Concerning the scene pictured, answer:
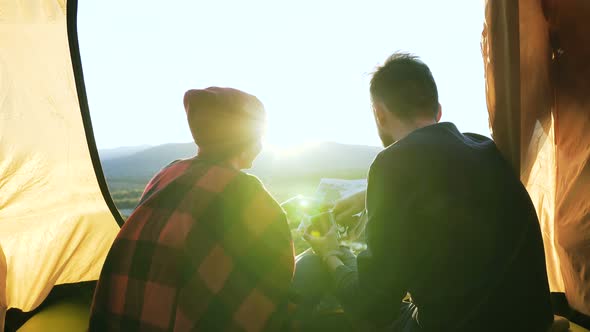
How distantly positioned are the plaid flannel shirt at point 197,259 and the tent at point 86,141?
639 millimetres

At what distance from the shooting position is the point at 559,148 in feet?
3.51

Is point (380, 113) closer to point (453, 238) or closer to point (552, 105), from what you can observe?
point (453, 238)

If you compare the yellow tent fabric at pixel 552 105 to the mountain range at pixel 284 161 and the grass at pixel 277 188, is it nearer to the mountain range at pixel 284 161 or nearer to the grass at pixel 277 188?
the grass at pixel 277 188

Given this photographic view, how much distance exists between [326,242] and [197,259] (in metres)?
0.40

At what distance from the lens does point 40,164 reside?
1.28m

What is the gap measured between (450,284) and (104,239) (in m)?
1.38

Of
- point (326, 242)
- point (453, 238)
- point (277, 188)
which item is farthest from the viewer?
point (277, 188)

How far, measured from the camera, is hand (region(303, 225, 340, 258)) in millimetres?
1057

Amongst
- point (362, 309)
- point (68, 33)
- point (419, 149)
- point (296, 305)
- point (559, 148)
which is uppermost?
point (68, 33)

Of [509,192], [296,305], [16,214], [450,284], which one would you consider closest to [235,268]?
[296,305]

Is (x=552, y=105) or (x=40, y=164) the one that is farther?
(x=40, y=164)

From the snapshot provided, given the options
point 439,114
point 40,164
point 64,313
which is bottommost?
point 64,313

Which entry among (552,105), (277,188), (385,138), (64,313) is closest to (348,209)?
(385,138)

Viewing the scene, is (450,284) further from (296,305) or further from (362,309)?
(296,305)
